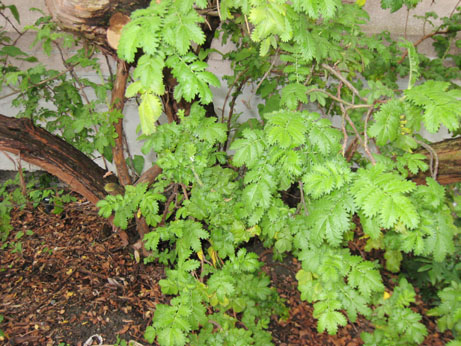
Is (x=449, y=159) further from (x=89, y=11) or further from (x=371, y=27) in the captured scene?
(x=89, y=11)

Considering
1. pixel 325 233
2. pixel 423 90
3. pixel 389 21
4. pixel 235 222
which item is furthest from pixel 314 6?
pixel 389 21

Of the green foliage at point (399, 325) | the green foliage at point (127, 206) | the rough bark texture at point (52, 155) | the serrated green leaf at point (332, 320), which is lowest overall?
the green foliage at point (399, 325)

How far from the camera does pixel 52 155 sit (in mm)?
2182

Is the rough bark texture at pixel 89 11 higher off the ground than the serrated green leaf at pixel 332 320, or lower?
higher

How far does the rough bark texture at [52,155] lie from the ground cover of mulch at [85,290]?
623 mm

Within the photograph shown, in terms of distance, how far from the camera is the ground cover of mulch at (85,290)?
2.22 m

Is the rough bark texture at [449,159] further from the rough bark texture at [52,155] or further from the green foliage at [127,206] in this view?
the rough bark texture at [52,155]

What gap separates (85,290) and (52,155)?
105 centimetres

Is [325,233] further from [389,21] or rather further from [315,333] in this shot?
[389,21]

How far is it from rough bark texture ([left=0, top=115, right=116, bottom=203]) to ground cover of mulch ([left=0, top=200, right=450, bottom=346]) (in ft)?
2.04

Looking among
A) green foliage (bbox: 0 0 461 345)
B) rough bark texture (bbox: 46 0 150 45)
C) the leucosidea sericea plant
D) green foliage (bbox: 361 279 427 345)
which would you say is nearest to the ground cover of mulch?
green foliage (bbox: 0 0 461 345)

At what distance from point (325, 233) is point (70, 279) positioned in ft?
7.03

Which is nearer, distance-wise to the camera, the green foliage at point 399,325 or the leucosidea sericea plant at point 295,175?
the leucosidea sericea plant at point 295,175

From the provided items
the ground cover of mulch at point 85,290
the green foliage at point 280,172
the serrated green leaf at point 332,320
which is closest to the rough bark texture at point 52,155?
the green foliage at point 280,172
